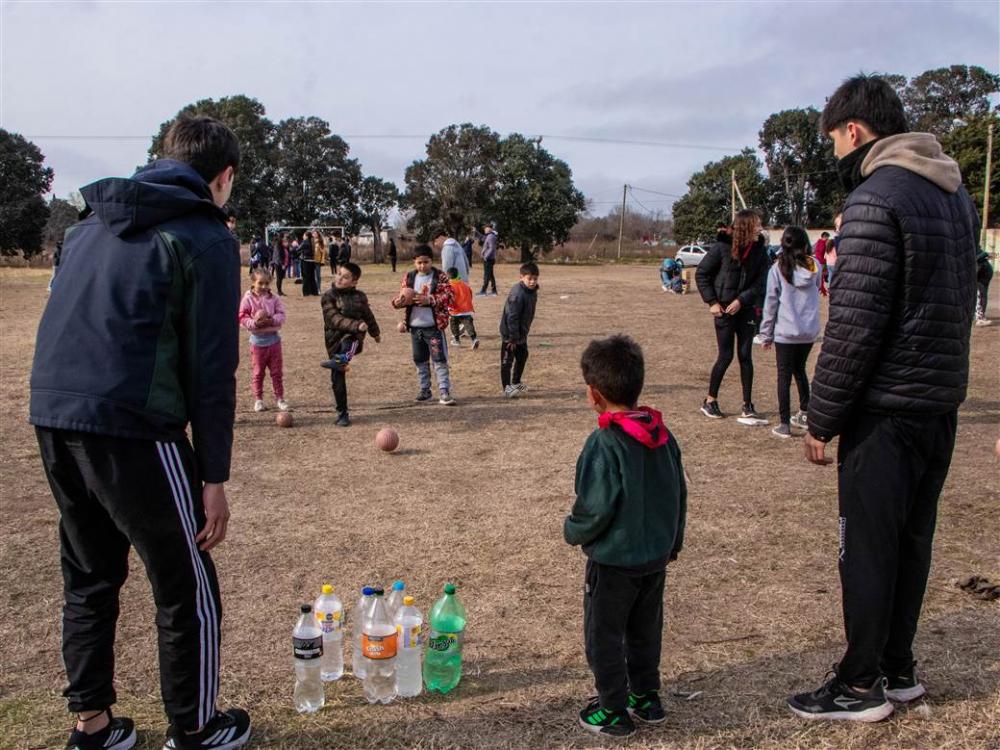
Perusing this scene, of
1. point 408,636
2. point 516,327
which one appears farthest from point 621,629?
point 516,327

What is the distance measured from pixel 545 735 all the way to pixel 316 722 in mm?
883

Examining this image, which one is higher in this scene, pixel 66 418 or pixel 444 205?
pixel 444 205

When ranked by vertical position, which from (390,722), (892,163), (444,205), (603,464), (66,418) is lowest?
(390,722)

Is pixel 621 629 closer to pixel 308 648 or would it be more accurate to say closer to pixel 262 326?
pixel 308 648

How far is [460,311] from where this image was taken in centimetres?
1312

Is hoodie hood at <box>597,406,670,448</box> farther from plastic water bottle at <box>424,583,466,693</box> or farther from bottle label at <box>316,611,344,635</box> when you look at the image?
bottle label at <box>316,611,344,635</box>

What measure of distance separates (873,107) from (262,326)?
20.9ft

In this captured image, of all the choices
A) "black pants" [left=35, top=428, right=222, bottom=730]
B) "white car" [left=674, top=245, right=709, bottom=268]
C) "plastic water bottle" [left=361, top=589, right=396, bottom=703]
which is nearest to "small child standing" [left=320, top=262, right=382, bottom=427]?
"plastic water bottle" [left=361, top=589, right=396, bottom=703]

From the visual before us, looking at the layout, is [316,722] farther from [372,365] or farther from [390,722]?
[372,365]

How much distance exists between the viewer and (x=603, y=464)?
2971 millimetres

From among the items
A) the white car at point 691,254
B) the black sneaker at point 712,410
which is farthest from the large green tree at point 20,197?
the black sneaker at point 712,410

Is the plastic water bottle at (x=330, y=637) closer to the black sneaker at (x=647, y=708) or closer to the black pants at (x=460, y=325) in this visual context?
the black sneaker at (x=647, y=708)

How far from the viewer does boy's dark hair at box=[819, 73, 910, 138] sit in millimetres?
3049

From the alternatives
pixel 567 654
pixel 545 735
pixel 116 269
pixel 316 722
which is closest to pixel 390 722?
pixel 316 722
